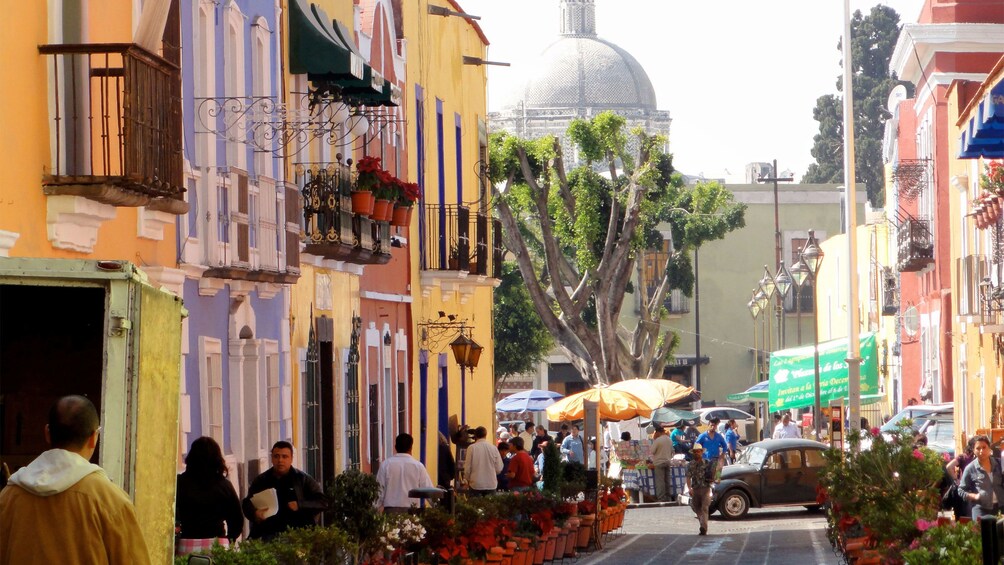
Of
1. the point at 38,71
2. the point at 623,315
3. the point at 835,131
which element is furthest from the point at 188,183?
the point at 835,131

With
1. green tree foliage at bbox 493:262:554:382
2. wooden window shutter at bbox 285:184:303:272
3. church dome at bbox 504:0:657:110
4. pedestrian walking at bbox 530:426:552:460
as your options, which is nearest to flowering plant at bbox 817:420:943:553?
wooden window shutter at bbox 285:184:303:272

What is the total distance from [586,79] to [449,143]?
114094 millimetres

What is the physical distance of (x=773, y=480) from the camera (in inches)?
1320

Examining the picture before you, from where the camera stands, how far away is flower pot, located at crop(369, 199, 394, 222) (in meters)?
23.2

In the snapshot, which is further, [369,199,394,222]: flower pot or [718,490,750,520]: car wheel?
[718,490,750,520]: car wheel

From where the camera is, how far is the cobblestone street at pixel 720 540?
2358cm

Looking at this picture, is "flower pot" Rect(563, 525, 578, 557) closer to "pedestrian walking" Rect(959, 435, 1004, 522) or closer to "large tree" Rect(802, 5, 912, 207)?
"pedestrian walking" Rect(959, 435, 1004, 522)

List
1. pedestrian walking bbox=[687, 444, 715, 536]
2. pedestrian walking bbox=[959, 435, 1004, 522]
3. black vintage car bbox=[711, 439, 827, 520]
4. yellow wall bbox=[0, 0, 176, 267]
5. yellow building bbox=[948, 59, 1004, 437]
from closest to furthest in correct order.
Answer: yellow wall bbox=[0, 0, 176, 267], pedestrian walking bbox=[959, 435, 1004, 522], pedestrian walking bbox=[687, 444, 715, 536], yellow building bbox=[948, 59, 1004, 437], black vintage car bbox=[711, 439, 827, 520]

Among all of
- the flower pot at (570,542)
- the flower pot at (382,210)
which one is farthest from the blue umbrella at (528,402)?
the flower pot at (382,210)

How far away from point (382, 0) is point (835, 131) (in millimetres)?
74543

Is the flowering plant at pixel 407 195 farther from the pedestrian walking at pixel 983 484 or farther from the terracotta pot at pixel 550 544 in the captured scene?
the pedestrian walking at pixel 983 484

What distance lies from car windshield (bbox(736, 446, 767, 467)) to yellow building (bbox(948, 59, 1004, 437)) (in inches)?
156

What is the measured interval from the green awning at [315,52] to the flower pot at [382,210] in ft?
5.87

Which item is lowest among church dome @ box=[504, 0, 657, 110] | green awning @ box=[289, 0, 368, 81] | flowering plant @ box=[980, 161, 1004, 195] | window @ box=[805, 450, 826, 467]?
window @ box=[805, 450, 826, 467]
